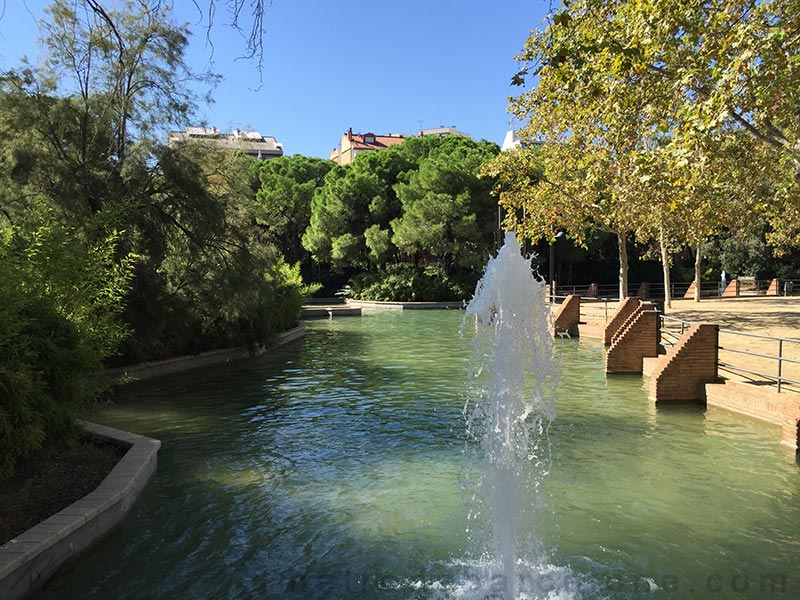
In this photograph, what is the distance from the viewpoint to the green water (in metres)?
5.16

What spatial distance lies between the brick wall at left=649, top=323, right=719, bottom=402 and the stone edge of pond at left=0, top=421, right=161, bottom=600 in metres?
9.12

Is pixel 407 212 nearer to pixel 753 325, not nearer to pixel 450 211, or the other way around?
pixel 450 211

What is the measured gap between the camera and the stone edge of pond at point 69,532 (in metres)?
4.66

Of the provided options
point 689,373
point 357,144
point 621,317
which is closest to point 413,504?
point 689,373

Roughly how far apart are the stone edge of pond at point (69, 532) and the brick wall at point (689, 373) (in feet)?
29.9

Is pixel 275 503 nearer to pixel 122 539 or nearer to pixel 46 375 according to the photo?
pixel 122 539

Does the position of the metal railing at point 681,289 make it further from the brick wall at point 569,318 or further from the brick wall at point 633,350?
the brick wall at point 633,350

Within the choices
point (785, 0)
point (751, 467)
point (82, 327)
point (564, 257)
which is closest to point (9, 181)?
point (82, 327)

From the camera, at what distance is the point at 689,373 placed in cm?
1170

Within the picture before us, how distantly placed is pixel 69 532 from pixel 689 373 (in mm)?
10469

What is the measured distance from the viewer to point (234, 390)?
1375 centimetres

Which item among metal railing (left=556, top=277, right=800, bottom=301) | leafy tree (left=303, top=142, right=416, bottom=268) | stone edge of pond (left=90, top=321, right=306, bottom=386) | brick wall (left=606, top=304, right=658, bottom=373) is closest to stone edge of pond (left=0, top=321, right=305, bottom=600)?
stone edge of pond (left=90, top=321, right=306, bottom=386)

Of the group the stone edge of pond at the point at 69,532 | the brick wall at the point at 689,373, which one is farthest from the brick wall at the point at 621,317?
the stone edge of pond at the point at 69,532

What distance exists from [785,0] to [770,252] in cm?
3777
